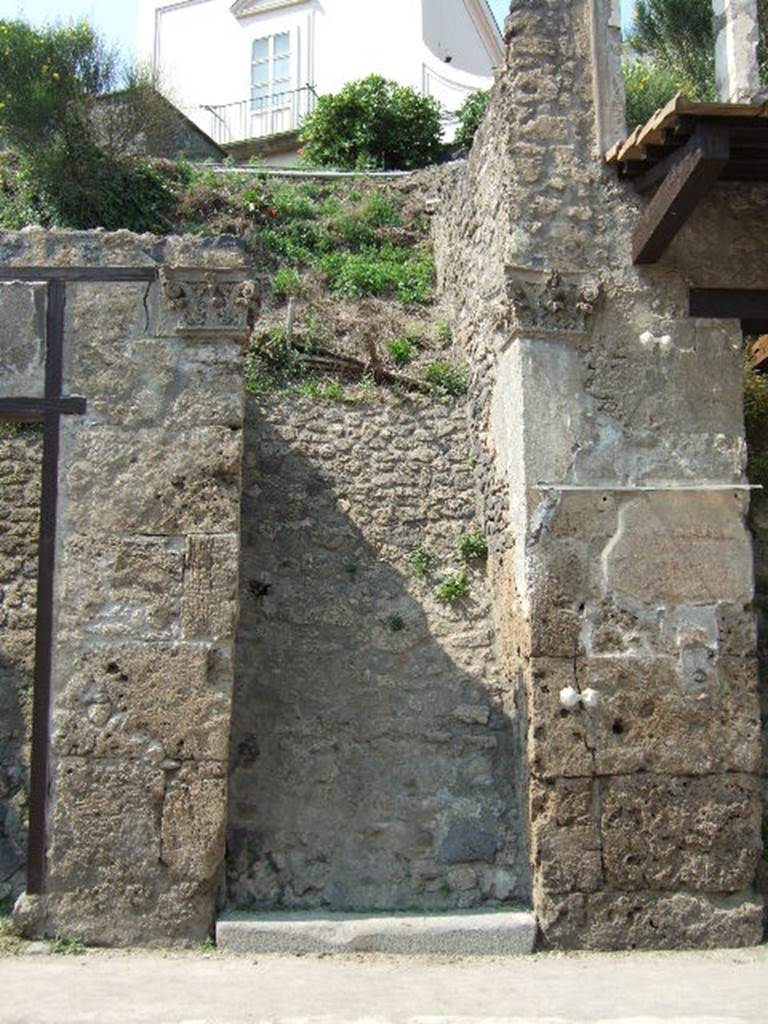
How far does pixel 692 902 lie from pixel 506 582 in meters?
2.20

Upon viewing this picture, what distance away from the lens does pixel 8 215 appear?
14.0m

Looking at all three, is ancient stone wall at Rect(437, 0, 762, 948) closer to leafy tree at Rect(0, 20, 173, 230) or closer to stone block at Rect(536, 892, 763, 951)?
stone block at Rect(536, 892, 763, 951)

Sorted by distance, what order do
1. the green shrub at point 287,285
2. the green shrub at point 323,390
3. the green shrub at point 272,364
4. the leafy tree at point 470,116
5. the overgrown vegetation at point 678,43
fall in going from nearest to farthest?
the green shrub at point 323,390 < the green shrub at point 272,364 < the green shrub at point 287,285 < the leafy tree at point 470,116 < the overgrown vegetation at point 678,43

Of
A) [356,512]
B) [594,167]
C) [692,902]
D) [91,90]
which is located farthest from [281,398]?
[91,90]

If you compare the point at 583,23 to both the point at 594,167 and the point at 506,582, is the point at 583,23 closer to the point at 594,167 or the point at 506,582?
the point at 594,167

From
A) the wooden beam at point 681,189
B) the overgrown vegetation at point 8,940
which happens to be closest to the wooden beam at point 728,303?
the wooden beam at point 681,189

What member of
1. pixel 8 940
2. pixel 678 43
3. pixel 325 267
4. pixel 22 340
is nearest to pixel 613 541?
pixel 22 340

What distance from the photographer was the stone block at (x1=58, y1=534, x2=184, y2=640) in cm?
686

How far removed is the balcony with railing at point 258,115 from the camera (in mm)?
21609

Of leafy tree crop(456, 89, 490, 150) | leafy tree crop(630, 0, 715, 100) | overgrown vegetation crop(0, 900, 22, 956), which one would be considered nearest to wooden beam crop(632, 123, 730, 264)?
overgrown vegetation crop(0, 900, 22, 956)

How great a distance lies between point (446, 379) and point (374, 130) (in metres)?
8.34

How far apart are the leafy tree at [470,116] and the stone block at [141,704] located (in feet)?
39.6

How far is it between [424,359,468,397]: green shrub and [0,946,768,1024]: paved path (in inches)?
180

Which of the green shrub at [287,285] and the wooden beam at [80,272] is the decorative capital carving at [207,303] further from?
the green shrub at [287,285]
